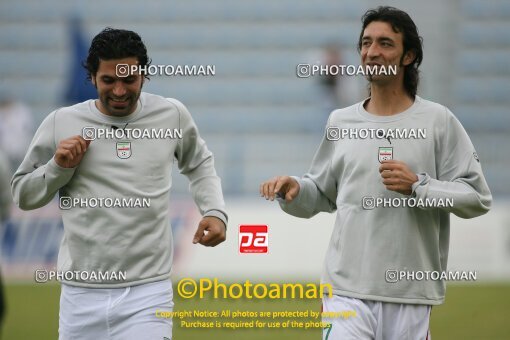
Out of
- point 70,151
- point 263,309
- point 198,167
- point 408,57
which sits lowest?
point 70,151

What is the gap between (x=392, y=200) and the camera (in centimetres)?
443

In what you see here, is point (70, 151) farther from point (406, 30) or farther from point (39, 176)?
point (406, 30)

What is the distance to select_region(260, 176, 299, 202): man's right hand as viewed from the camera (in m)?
4.44

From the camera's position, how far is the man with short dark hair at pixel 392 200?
441cm

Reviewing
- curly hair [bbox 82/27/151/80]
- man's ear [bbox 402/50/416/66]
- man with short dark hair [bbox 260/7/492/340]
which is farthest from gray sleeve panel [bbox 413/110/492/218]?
curly hair [bbox 82/27/151/80]

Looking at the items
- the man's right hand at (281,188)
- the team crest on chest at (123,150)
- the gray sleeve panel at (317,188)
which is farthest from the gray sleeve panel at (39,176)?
the gray sleeve panel at (317,188)

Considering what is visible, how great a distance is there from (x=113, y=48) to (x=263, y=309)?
4.24 metres

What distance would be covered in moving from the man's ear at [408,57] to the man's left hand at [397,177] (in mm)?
507

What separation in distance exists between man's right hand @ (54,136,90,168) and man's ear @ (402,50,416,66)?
4.47 feet

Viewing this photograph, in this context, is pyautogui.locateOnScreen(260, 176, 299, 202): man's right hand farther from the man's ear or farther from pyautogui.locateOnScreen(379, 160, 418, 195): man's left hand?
the man's ear

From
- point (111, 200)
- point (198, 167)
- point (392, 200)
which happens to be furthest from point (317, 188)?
point (111, 200)

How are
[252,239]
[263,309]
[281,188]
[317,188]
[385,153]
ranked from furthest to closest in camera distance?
[263,309], [252,239], [317,188], [281,188], [385,153]

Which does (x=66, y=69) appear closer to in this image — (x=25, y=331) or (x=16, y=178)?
(x=25, y=331)

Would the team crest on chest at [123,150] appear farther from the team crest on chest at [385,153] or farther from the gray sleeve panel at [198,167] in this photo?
the team crest on chest at [385,153]
